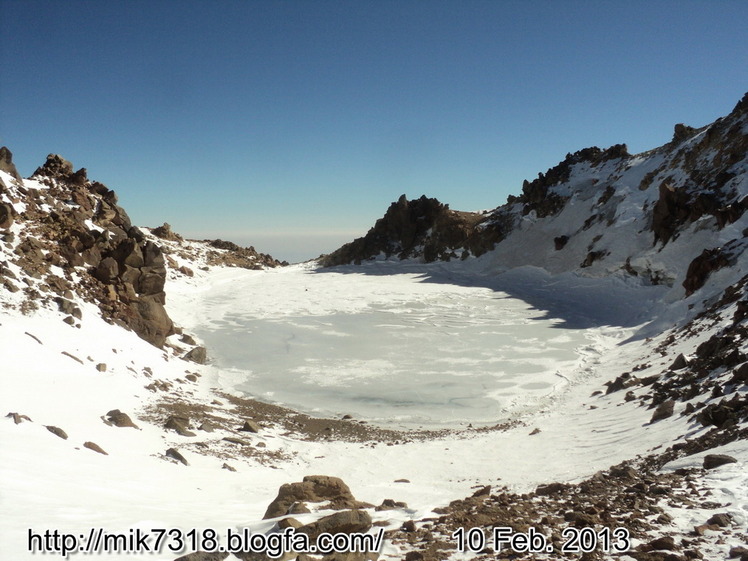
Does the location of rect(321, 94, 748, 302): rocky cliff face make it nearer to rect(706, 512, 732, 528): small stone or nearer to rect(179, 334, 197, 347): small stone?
rect(706, 512, 732, 528): small stone

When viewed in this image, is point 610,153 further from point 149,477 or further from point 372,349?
point 149,477

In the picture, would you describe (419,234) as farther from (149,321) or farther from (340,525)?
(340,525)

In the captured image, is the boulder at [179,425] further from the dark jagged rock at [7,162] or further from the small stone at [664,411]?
the dark jagged rock at [7,162]

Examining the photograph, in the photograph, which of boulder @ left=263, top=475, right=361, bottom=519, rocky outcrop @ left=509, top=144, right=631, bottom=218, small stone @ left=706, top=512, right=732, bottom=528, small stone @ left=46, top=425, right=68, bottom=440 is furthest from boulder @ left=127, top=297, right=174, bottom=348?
rocky outcrop @ left=509, top=144, right=631, bottom=218

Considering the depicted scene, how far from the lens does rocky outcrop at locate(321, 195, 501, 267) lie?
48.5 m

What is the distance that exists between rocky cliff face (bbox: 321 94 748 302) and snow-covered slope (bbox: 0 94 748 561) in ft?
0.74

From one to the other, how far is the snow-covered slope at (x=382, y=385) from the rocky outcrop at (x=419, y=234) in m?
14.7

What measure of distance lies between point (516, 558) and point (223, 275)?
40.7m

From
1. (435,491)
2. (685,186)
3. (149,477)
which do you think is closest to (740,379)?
(435,491)

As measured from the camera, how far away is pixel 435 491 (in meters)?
8.21

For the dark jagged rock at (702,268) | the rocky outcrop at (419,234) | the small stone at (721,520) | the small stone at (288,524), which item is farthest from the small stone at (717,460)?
the rocky outcrop at (419,234)

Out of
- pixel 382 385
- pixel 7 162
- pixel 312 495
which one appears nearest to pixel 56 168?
pixel 7 162

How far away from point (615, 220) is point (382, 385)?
25865mm

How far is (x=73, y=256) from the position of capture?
54.6ft
